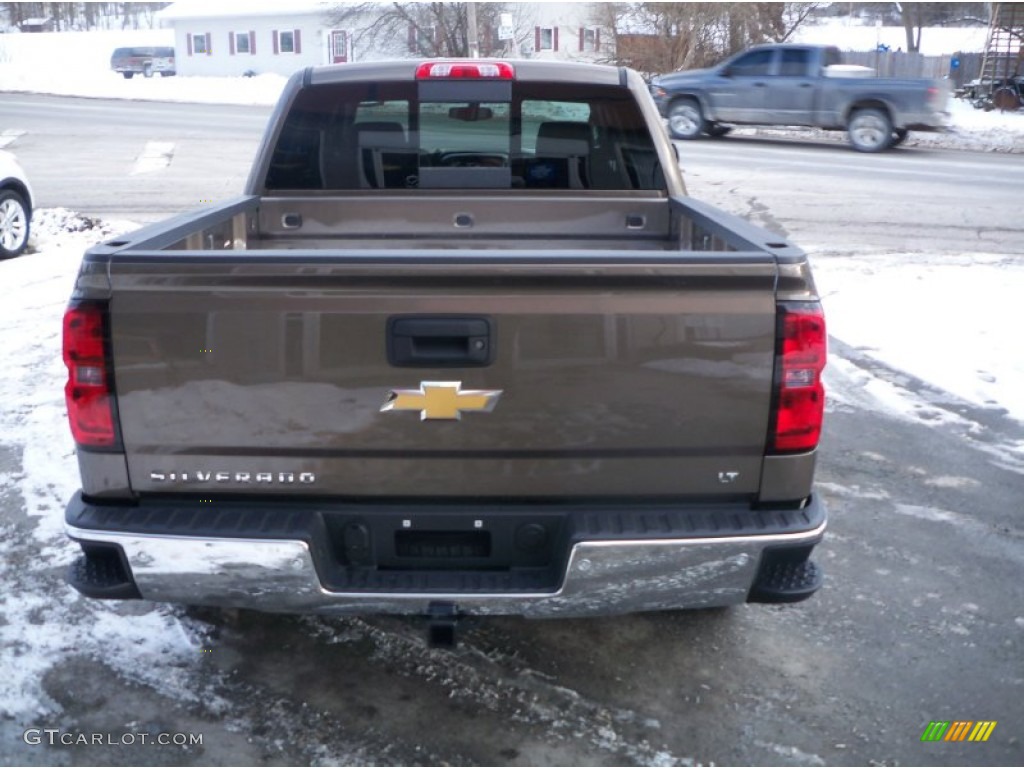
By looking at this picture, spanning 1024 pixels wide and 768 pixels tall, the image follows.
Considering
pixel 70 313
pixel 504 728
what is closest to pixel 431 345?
pixel 70 313

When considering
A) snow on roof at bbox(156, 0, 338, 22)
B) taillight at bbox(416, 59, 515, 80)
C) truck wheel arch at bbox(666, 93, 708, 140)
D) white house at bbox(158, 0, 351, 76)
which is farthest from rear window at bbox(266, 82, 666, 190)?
snow on roof at bbox(156, 0, 338, 22)

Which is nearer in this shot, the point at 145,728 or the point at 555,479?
the point at 555,479

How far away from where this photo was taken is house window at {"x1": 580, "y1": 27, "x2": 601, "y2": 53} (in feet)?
128

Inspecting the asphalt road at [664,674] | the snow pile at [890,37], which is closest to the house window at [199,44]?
the snow pile at [890,37]

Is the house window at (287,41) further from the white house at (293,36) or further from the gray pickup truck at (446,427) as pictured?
the gray pickup truck at (446,427)

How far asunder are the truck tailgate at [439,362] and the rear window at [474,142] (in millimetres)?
2209

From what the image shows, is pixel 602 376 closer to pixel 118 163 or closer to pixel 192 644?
pixel 192 644

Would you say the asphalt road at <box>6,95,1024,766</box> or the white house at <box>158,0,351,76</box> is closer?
the asphalt road at <box>6,95,1024,766</box>

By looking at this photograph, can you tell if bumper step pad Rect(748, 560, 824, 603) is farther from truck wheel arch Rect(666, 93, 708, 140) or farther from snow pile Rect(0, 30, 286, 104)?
snow pile Rect(0, 30, 286, 104)

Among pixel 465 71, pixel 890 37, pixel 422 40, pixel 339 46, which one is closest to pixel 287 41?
pixel 339 46

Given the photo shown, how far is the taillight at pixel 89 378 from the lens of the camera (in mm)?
3059

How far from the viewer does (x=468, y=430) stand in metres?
3.10

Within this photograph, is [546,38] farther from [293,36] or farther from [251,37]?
[251,37]

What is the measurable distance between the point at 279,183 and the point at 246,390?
2343 millimetres
